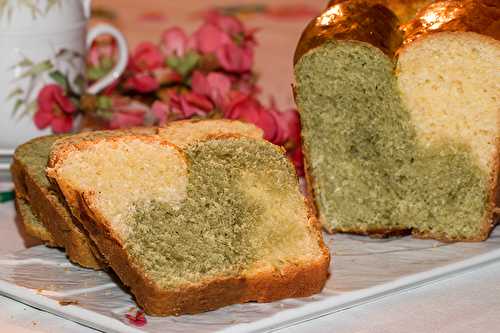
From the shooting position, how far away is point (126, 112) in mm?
2848

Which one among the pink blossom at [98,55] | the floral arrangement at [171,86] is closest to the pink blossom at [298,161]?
the floral arrangement at [171,86]

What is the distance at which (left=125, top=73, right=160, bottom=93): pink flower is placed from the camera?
2.97m

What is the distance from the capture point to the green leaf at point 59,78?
2.76 meters

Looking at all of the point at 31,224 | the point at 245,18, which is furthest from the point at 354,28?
Result: the point at 245,18

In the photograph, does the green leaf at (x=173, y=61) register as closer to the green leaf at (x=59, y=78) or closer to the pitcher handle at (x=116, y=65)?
the pitcher handle at (x=116, y=65)

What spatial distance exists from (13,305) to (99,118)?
105cm

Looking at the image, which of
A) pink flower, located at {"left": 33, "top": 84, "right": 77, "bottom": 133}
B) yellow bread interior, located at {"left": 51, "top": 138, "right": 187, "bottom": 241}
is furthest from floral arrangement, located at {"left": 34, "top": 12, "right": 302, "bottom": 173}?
yellow bread interior, located at {"left": 51, "top": 138, "right": 187, "bottom": 241}

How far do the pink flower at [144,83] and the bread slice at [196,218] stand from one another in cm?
97

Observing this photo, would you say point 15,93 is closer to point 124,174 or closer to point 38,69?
point 38,69

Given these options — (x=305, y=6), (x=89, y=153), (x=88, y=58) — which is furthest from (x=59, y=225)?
(x=305, y=6)

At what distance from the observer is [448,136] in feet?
7.50

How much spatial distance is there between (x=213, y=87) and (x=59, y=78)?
0.40 metres

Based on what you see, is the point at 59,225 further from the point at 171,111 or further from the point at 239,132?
the point at 171,111

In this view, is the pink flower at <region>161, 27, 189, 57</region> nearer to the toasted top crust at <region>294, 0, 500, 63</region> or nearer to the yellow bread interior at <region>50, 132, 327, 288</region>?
the toasted top crust at <region>294, 0, 500, 63</region>
